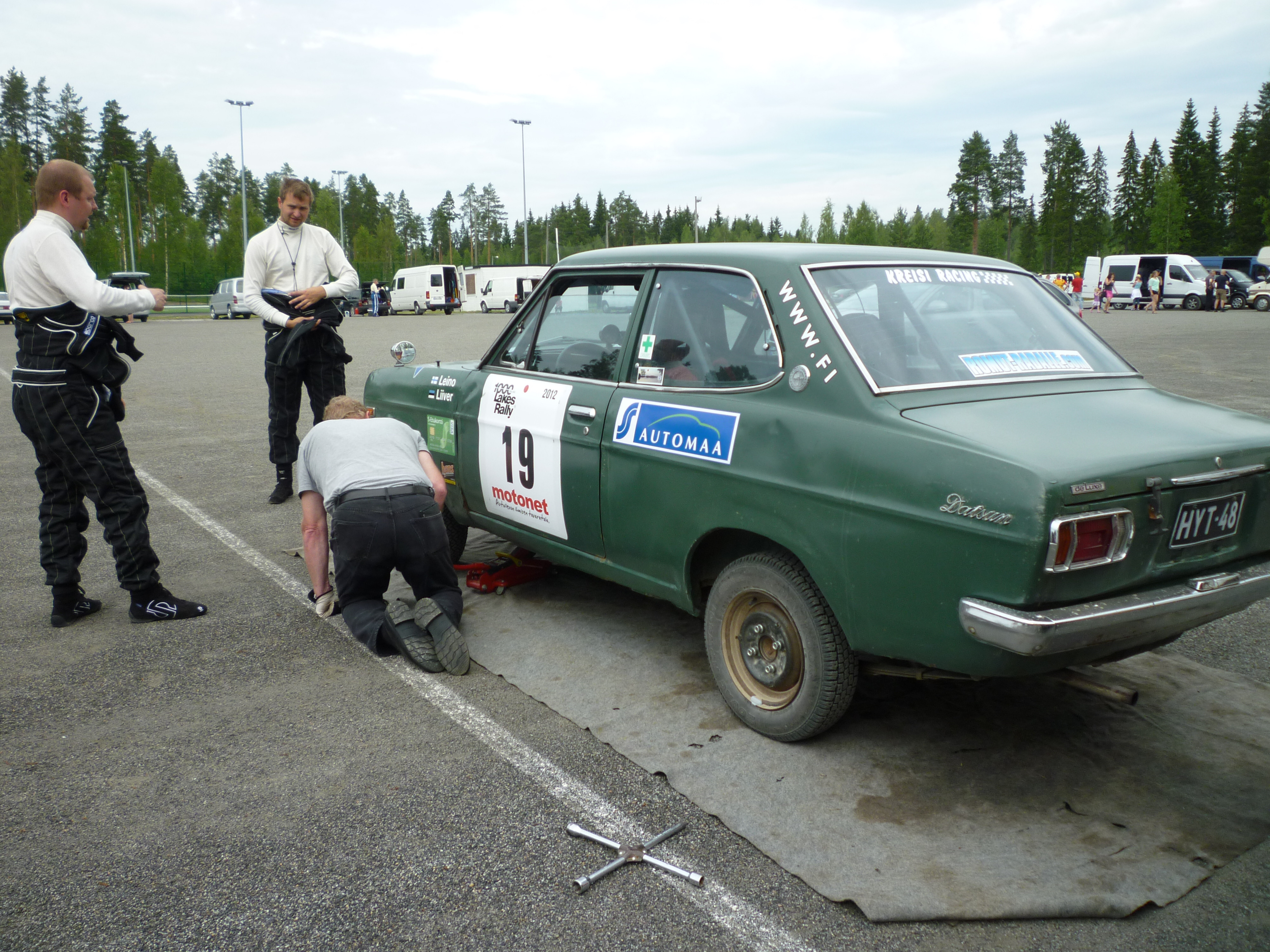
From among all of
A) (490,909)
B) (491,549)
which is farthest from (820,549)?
(491,549)

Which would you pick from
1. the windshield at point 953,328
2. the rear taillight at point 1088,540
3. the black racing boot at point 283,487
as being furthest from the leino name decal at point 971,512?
the black racing boot at point 283,487

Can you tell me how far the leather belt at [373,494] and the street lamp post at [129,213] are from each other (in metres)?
70.8

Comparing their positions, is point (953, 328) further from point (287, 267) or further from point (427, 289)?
point (427, 289)

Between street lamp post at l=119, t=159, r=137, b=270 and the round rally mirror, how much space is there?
69558 mm

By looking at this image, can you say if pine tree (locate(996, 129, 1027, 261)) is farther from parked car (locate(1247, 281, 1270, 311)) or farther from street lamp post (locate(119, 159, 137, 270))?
street lamp post (locate(119, 159, 137, 270))

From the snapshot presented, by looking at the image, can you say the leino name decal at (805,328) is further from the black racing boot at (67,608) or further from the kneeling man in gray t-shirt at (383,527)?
the black racing boot at (67,608)

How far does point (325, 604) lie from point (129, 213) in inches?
2804

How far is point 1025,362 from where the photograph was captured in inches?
131

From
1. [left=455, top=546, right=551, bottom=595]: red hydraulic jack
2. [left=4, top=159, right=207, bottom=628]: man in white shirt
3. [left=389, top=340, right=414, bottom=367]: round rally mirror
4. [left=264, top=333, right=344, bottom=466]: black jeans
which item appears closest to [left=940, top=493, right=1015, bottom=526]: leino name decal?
[left=455, top=546, right=551, bottom=595]: red hydraulic jack

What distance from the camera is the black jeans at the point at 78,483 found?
4.20 metres

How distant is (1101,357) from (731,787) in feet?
7.01

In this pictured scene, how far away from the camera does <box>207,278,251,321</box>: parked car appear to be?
140ft

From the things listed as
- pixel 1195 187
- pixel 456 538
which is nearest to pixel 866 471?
pixel 456 538

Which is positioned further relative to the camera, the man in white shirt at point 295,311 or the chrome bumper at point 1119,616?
the man in white shirt at point 295,311
